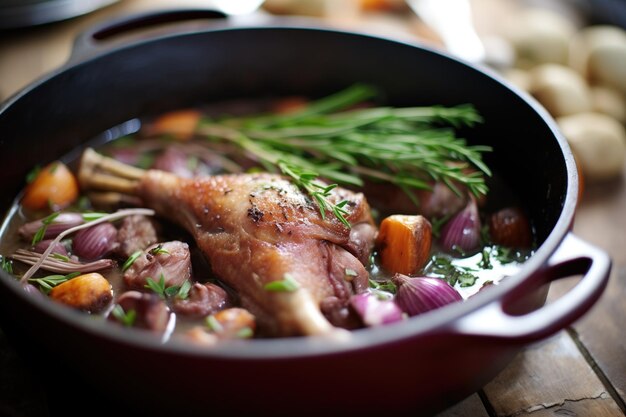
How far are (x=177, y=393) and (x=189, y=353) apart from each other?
0.49ft

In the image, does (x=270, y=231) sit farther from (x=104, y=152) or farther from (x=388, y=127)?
(x=104, y=152)

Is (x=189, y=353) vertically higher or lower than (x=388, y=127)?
lower

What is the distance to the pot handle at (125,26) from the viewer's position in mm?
2021

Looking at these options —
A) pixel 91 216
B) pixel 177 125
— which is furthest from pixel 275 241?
pixel 177 125

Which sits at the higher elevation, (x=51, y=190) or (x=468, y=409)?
(x=51, y=190)

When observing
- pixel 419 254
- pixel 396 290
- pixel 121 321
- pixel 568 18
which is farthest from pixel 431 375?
pixel 568 18

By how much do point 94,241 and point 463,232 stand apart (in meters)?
0.93

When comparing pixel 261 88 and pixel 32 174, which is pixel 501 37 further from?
pixel 32 174

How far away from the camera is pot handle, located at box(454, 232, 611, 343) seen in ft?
3.61

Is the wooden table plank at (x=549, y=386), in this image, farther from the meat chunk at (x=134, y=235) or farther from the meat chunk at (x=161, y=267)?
the meat chunk at (x=134, y=235)

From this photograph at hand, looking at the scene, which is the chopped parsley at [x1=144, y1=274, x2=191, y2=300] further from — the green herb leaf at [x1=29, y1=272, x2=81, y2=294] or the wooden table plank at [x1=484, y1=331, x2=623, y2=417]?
the wooden table plank at [x1=484, y1=331, x2=623, y2=417]

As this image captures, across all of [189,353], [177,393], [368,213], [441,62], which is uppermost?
[441,62]

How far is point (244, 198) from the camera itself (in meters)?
1.55

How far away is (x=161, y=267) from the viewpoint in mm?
1514
